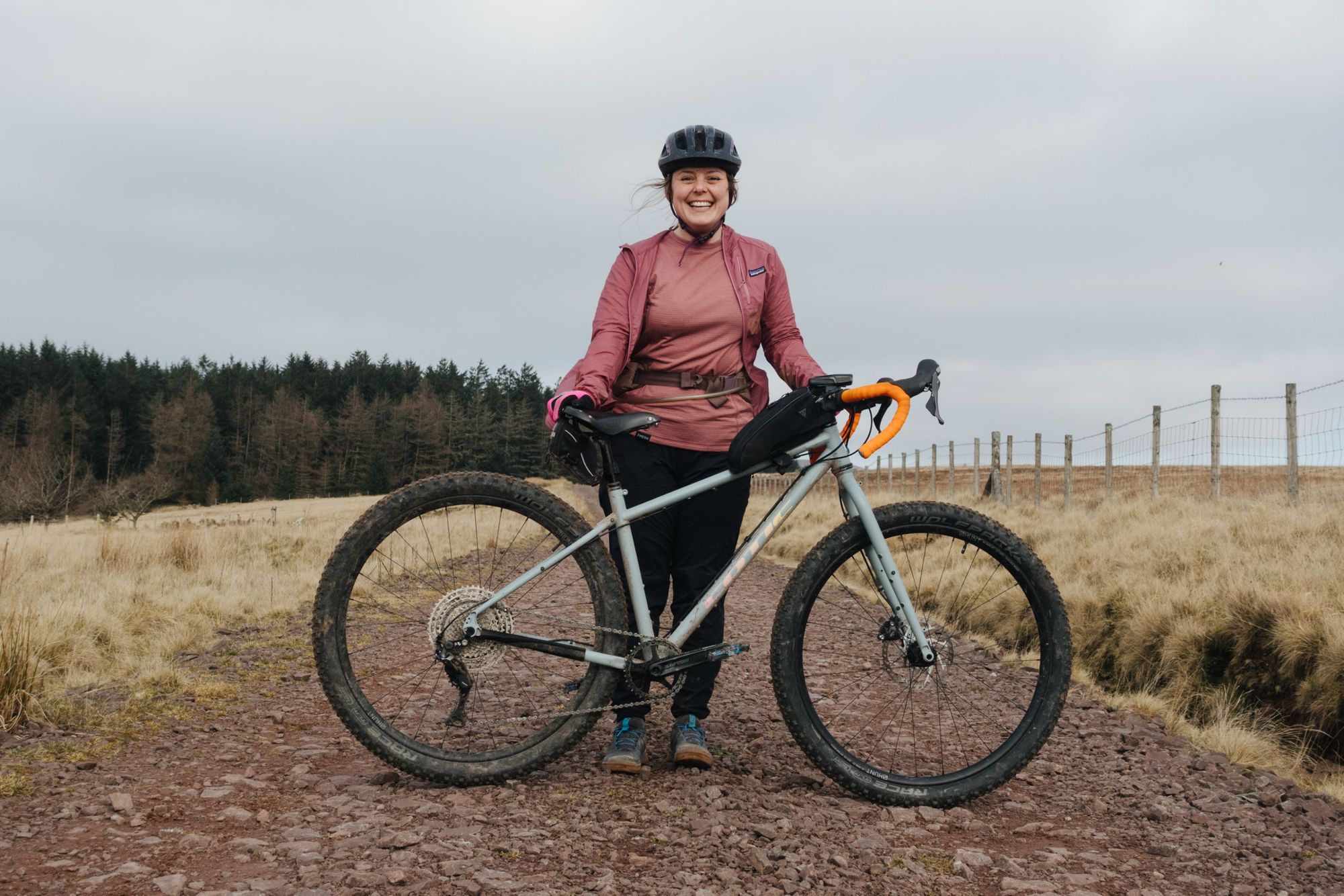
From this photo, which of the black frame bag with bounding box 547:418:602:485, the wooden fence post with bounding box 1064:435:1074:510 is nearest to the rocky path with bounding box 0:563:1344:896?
the black frame bag with bounding box 547:418:602:485

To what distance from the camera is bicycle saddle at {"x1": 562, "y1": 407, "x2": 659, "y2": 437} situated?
3.04 meters

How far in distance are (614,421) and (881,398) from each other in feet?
3.12

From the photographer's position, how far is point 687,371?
3514mm

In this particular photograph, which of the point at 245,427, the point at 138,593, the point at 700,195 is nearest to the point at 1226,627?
the point at 700,195

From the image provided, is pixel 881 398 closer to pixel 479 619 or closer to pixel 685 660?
pixel 685 660

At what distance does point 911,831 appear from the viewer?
2854 millimetres

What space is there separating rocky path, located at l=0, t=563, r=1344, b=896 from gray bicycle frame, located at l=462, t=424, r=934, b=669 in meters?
0.53

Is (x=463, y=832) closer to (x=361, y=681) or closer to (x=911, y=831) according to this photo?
(x=911, y=831)

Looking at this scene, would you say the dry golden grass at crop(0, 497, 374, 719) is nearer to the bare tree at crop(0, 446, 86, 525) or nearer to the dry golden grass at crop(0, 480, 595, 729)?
the dry golden grass at crop(0, 480, 595, 729)

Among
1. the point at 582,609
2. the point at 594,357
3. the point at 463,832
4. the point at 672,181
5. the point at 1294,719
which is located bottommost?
the point at 1294,719

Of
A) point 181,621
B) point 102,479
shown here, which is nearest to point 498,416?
point 102,479

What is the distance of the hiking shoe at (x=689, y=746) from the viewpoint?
331 centimetres

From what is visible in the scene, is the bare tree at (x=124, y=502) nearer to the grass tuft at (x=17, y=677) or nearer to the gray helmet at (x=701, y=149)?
the grass tuft at (x=17, y=677)

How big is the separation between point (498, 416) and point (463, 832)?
8335 cm
